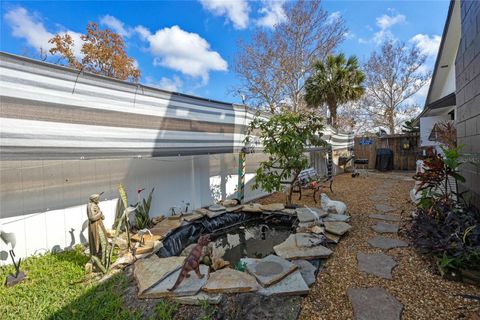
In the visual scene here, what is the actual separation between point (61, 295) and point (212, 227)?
9.59ft

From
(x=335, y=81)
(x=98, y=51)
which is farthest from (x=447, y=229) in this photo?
(x=98, y=51)

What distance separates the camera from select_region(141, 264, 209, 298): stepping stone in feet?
8.28

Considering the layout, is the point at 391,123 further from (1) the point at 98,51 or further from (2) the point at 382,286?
(1) the point at 98,51

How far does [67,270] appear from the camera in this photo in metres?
3.21

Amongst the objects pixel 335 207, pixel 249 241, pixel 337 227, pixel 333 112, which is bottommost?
pixel 249 241

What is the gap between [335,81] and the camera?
41.1 feet

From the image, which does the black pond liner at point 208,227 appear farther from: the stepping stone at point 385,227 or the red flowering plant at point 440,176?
the red flowering plant at point 440,176

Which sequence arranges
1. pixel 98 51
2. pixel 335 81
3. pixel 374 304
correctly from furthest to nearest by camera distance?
pixel 98 51, pixel 335 81, pixel 374 304

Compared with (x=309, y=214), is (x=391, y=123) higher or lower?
higher

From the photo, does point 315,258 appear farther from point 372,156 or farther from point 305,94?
point 372,156

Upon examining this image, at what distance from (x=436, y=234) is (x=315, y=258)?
1.63 meters

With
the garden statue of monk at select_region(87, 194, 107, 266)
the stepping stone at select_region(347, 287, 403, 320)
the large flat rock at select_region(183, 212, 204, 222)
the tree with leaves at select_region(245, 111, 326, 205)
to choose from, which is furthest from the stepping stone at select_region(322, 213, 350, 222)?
the garden statue of monk at select_region(87, 194, 107, 266)

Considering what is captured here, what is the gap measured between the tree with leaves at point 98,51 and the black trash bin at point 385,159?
56.8 feet

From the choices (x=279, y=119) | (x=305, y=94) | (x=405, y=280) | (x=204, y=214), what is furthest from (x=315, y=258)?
(x=305, y=94)
